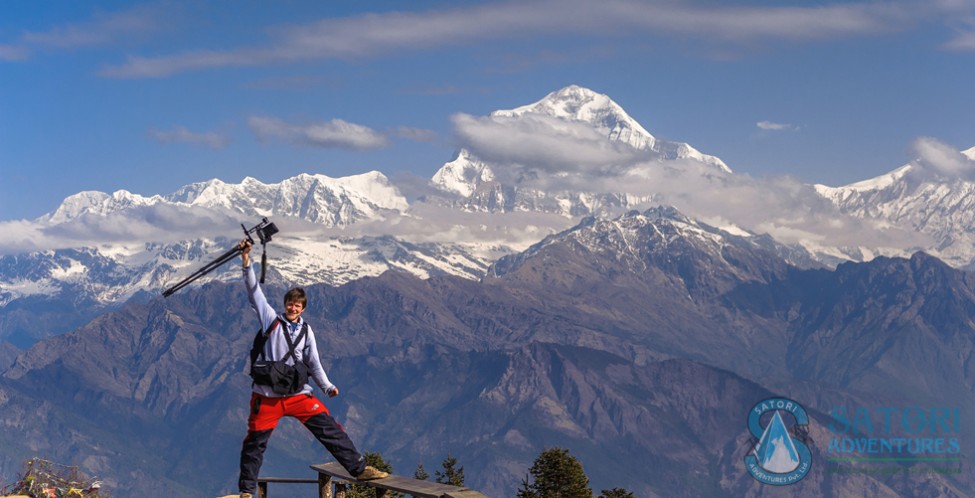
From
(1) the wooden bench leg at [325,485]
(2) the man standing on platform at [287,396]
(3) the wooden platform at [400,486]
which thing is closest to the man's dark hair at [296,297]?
(2) the man standing on platform at [287,396]

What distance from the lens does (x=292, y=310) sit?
28.1 m

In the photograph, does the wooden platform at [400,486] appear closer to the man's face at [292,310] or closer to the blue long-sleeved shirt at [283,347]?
the blue long-sleeved shirt at [283,347]

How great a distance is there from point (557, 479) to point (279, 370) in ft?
198

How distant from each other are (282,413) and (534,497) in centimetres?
5619

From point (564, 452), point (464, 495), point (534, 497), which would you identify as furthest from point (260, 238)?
Answer: point (564, 452)

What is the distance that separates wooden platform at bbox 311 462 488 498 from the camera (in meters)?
26.8

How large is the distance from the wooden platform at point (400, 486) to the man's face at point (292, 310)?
3708 millimetres

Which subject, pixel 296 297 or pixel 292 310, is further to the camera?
pixel 296 297

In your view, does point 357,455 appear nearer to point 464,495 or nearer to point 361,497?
point 464,495

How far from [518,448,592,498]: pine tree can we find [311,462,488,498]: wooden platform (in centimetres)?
5121

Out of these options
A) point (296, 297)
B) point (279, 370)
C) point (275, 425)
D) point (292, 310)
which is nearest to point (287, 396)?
point (279, 370)

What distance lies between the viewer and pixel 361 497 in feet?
219

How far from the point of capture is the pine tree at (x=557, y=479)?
82938 mm

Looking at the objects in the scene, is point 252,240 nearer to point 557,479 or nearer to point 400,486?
point 400,486
